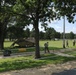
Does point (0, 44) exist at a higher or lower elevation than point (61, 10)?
lower

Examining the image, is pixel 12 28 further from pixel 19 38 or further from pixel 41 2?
pixel 41 2

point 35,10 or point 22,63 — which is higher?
point 35,10

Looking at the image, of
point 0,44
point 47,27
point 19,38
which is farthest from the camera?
point 19,38

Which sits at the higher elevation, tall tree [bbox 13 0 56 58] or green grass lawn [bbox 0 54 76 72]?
tall tree [bbox 13 0 56 58]

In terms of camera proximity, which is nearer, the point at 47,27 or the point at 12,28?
the point at 47,27

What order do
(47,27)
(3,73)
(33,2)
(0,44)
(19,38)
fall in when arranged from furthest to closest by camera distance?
(19,38) < (0,44) < (47,27) < (33,2) < (3,73)

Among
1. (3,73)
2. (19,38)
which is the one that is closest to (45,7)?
(3,73)

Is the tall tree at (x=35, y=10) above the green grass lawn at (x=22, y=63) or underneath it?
above

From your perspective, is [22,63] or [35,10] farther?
[35,10]

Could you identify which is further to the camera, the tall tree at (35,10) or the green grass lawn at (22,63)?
the tall tree at (35,10)

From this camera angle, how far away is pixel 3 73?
17.5 metres

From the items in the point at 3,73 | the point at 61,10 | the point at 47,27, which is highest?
the point at 61,10

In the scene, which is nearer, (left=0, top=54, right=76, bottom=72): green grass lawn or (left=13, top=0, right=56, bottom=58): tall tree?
(left=0, top=54, right=76, bottom=72): green grass lawn

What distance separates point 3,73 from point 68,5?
13.0 m
